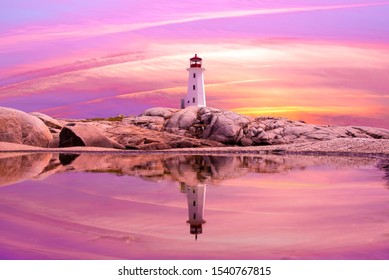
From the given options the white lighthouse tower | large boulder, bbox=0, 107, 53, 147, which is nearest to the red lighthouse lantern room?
the white lighthouse tower

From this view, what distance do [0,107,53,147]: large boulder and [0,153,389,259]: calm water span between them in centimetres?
1639

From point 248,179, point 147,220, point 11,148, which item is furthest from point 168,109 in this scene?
point 147,220

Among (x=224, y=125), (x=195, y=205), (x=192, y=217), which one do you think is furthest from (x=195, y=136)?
(x=192, y=217)

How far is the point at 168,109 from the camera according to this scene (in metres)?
46.9

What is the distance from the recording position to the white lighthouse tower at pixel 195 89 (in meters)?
47.3

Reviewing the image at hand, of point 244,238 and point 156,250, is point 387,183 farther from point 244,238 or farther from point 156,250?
point 156,250

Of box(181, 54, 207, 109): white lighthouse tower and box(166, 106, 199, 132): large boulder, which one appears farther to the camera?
box(181, 54, 207, 109): white lighthouse tower

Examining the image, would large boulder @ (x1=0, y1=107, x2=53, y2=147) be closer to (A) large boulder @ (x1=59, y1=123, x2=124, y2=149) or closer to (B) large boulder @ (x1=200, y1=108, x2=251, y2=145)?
(A) large boulder @ (x1=59, y1=123, x2=124, y2=149)

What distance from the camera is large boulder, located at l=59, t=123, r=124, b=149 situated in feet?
92.9

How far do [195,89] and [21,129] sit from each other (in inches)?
835

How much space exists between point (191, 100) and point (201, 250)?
4172 cm

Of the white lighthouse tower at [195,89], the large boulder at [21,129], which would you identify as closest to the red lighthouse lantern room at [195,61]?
the white lighthouse tower at [195,89]

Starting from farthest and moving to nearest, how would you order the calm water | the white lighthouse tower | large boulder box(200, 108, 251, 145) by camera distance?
the white lighthouse tower, large boulder box(200, 108, 251, 145), the calm water

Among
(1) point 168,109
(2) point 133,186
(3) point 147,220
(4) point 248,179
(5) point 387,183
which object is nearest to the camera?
(3) point 147,220
